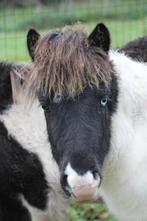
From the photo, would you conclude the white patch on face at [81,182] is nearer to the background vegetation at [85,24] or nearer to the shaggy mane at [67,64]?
the shaggy mane at [67,64]

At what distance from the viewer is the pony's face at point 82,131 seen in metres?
3.49

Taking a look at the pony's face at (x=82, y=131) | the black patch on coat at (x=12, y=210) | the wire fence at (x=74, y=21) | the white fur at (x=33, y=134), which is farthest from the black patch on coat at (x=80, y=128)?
the wire fence at (x=74, y=21)

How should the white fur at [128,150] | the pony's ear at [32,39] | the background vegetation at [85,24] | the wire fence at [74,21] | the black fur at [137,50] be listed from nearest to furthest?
1. the pony's ear at [32,39]
2. the white fur at [128,150]
3. the black fur at [137,50]
4. the background vegetation at [85,24]
5. the wire fence at [74,21]

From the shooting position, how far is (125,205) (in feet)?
13.8

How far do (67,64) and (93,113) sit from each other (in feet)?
1.08

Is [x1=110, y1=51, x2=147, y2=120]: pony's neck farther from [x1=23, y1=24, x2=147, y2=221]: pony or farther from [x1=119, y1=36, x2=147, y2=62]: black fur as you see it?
[x1=119, y1=36, x2=147, y2=62]: black fur

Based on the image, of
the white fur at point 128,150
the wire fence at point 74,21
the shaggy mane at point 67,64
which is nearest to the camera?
the shaggy mane at point 67,64

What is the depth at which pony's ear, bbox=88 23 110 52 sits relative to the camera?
3.79 metres

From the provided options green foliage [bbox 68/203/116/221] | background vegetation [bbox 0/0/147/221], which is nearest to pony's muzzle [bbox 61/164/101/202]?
background vegetation [bbox 0/0/147/221]

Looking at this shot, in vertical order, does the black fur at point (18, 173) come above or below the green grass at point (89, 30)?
above

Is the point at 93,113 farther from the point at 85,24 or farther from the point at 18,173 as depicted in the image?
the point at 85,24

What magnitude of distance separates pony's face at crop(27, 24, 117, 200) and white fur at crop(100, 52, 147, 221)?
14cm

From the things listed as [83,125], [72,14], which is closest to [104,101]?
[83,125]

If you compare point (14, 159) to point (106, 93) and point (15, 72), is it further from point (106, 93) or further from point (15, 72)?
point (106, 93)
